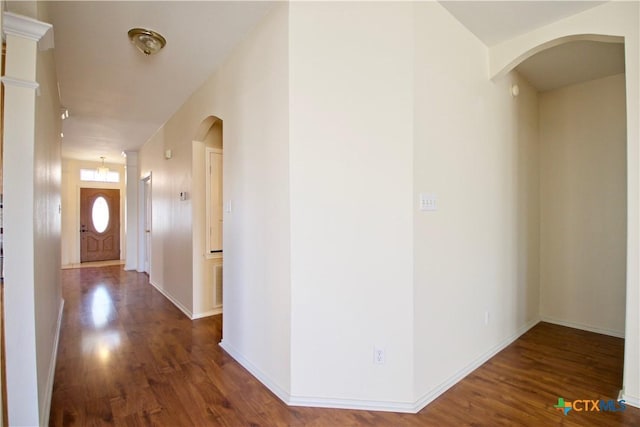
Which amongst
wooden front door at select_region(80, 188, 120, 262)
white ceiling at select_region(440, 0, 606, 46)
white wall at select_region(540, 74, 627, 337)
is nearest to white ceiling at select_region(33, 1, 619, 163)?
white ceiling at select_region(440, 0, 606, 46)

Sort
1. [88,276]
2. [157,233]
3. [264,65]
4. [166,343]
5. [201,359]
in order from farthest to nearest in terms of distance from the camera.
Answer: [88,276] → [157,233] → [166,343] → [201,359] → [264,65]

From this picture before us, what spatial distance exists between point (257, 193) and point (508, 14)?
2266 mm

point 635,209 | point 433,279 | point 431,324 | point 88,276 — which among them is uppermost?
point 635,209

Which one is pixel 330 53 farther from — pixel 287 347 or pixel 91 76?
pixel 91 76

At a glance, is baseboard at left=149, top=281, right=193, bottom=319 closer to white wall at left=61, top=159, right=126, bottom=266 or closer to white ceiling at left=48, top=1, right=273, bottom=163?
white ceiling at left=48, top=1, right=273, bottom=163

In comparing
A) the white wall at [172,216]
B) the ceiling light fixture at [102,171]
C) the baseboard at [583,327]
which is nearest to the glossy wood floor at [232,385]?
the baseboard at [583,327]

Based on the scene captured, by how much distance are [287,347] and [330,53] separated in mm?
1958

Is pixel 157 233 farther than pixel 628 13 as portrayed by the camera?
Yes

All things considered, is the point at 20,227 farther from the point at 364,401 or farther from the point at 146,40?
the point at 364,401

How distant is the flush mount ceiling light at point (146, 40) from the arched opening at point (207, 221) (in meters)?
1.09

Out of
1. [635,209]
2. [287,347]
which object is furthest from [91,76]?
[635,209]

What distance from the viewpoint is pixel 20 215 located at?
5.04ft

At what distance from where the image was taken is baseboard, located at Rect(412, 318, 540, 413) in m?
2.09

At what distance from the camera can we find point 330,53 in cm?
209
